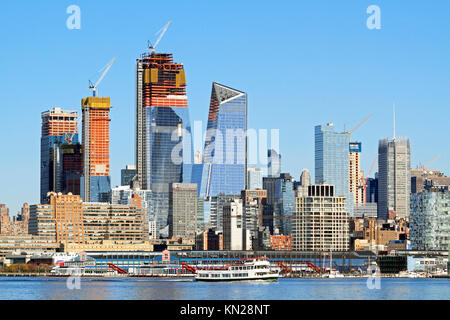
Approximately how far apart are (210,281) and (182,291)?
38748 millimetres

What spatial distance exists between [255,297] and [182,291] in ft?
58.0
